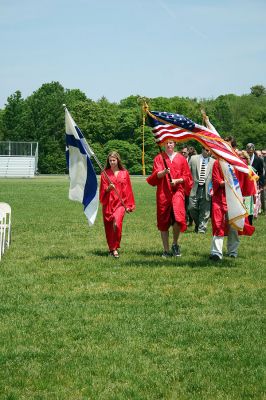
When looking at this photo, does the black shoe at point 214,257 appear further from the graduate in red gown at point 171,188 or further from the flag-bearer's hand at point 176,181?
the flag-bearer's hand at point 176,181

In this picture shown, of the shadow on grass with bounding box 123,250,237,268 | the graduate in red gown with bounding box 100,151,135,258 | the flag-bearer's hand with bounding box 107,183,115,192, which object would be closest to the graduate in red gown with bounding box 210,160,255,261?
the shadow on grass with bounding box 123,250,237,268

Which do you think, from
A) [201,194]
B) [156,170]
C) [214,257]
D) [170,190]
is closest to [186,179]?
[170,190]

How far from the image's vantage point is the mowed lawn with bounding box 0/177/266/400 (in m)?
6.10

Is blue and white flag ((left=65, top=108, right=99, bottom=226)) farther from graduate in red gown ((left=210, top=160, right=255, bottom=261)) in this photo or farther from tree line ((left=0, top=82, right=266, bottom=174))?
tree line ((left=0, top=82, right=266, bottom=174))

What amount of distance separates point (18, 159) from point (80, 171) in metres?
62.5

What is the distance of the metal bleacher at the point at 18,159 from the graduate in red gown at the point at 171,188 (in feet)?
197

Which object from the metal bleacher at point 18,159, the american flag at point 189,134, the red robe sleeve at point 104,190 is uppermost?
the american flag at point 189,134

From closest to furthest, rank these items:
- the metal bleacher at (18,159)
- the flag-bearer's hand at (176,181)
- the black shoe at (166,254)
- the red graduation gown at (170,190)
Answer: the flag-bearer's hand at (176,181) → the red graduation gown at (170,190) → the black shoe at (166,254) → the metal bleacher at (18,159)

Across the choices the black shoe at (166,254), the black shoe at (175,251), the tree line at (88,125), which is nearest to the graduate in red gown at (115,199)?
the black shoe at (166,254)

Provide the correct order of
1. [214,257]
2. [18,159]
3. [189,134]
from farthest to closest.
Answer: [18,159] < [214,257] < [189,134]

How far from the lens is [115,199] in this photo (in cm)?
1334

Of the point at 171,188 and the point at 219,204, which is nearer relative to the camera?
the point at 219,204

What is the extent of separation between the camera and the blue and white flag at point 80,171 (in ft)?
42.0

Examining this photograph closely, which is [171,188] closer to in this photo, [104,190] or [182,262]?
[104,190]
